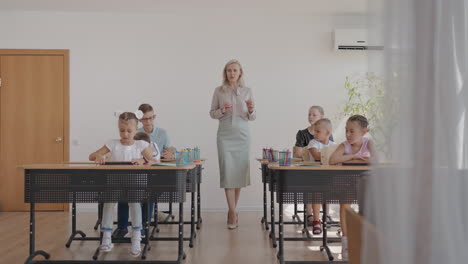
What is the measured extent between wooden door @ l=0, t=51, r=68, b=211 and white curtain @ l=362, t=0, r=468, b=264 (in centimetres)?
Result: 543

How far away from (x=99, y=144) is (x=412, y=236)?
17.3 ft

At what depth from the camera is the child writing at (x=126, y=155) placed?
315 cm

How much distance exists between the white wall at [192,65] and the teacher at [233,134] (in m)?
1.32

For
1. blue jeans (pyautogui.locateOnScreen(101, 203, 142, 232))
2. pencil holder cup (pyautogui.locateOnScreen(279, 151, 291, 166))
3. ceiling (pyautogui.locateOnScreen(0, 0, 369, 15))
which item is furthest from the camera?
ceiling (pyautogui.locateOnScreen(0, 0, 369, 15))

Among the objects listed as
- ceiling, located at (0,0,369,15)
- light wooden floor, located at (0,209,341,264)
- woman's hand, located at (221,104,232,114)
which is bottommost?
light wooden floor, located at (0,209,341,264)

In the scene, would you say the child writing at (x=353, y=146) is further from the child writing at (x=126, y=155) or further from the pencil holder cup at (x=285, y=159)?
the child writing at (x=126, y=155)

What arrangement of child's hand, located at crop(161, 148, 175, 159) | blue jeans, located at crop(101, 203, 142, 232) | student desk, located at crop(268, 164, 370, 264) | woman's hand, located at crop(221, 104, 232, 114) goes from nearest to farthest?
1. student desk, located at crop(268, 164, 370, 264)
2. blue jeans, located at crop(101, 203, 142, 232)
3. child's hand, located at crop(161, 148, 175, 159)
4. woman's hand, located at crop(221, 104, 232, 114)

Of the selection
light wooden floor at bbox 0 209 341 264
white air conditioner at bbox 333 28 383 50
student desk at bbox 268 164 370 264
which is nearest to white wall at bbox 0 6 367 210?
white air conditioner at bbox 333 28 383 50

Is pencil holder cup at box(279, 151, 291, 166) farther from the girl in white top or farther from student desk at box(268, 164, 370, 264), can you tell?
the girl in white top

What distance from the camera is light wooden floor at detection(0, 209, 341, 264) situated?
3.22m

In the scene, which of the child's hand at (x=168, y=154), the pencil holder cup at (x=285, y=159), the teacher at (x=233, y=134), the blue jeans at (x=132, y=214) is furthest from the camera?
the teacher at (x=233, y=134)

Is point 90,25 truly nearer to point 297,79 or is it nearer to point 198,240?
point 297,79

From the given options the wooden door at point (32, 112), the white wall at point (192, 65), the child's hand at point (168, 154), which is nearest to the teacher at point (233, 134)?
the child's hand at point (168, 154)

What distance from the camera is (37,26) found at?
5.77 m
